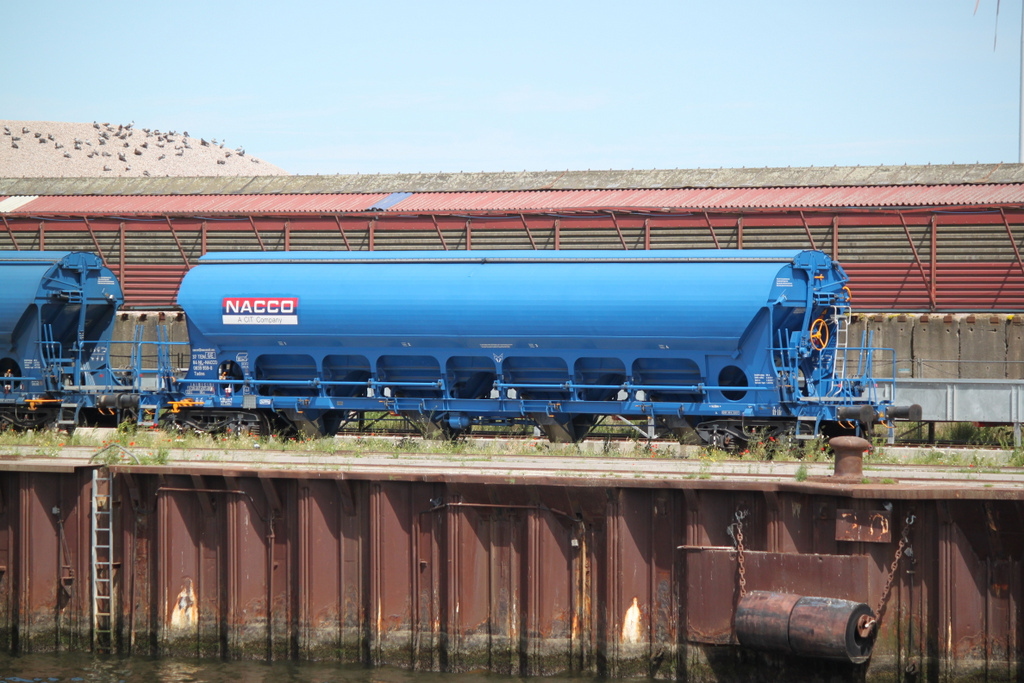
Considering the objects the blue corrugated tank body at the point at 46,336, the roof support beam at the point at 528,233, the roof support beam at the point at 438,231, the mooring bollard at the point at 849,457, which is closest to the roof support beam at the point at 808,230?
the roof support beam at the point at 528,233

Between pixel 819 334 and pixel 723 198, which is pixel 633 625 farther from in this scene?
pixel 723 198

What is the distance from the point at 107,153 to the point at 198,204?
10520 centimetres

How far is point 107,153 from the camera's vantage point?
13188cm

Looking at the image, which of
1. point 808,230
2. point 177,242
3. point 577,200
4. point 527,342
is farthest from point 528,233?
point 527,342

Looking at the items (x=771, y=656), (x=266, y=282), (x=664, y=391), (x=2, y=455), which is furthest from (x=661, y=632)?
(x=266, y=282)

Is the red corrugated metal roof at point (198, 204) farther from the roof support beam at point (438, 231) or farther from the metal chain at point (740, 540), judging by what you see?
the metal chain at point (740, 540)

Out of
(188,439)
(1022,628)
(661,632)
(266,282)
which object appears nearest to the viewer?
(1022,628)

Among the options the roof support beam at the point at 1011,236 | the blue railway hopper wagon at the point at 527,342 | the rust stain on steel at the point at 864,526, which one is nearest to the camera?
the rust stain on steel at the point at 864,526

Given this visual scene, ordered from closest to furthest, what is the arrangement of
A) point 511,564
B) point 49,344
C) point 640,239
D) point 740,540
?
1. point 740,540
2. point 511,564
3. point 49,344
4. point 640,239

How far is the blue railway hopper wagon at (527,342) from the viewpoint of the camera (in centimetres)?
1900

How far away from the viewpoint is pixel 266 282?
69.5 ft

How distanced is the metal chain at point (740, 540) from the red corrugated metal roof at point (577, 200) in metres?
18.1

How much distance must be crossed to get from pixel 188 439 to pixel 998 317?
1863 cm

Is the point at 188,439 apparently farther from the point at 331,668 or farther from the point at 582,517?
the point at 582,517
